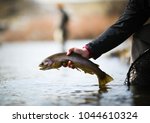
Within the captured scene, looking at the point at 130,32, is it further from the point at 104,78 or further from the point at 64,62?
the point at 64,62

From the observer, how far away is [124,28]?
299cm

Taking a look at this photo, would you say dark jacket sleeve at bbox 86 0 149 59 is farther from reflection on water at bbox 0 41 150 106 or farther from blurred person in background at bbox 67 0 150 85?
reflection on water at bbox 0 41 150 106

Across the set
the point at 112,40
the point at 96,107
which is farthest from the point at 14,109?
the point at 112,40

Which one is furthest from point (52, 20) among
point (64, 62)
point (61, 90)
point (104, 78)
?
point (64, 62)

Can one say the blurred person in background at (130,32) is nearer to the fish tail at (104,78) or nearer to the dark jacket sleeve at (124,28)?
the dark jacket sleeve at (124,28)

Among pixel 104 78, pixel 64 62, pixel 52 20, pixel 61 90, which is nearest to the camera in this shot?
pixel 64 62

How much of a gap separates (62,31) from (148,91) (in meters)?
7.62

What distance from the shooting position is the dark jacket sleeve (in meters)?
2.97

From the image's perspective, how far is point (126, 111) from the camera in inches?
109

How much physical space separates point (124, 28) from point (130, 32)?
0.13 ft

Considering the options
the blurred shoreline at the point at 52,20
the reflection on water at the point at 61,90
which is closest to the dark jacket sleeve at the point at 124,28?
the reflection on water at the point at 61,90

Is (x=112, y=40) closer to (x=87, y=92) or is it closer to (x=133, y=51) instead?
(x=133, y=51)

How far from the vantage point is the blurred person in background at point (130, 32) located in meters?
2.96

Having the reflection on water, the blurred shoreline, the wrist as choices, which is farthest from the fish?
the blurred shoreline
